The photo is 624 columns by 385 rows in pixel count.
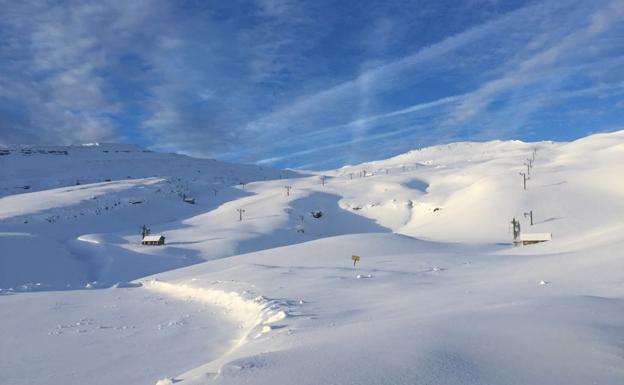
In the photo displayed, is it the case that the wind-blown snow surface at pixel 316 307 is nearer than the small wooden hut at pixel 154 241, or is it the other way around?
the wind-blown snow surface at pixel 316 307

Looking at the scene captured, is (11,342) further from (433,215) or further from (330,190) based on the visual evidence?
(330,190)

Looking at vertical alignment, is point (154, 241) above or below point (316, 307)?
above

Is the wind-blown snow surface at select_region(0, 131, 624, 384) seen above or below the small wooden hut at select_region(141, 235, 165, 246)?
below

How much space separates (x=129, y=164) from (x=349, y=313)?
119m

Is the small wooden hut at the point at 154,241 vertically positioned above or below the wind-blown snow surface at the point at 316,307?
above

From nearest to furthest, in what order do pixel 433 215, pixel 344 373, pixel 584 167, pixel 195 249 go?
pixel 344 373 → pixel 195 249 → pixel 433 215 → pixel 584 167

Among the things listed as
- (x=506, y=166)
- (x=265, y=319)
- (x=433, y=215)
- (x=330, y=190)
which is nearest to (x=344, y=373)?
(x=265, y=319)

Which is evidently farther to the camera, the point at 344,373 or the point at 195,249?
the point at 195,249

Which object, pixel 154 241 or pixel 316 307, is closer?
pixel 316 307

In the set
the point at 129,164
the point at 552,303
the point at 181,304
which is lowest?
the point at 181,304

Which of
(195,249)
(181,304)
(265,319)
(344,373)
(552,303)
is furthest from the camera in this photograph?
(195,249)

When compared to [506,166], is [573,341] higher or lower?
lower

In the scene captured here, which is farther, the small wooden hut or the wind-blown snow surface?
the small wooden hut

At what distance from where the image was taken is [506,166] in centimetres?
10025
